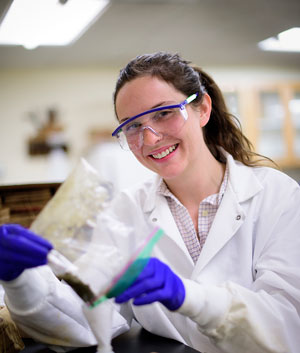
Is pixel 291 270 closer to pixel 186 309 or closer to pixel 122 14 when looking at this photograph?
pixel 186 309

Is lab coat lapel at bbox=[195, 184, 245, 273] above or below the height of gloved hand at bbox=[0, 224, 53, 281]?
below

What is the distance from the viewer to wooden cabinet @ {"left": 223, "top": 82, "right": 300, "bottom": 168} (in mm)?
5875

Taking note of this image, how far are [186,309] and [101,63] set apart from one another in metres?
4.99

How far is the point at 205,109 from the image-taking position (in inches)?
65.7

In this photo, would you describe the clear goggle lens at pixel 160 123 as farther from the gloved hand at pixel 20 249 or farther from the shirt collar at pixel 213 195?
the gloved hand at pixel 20 249

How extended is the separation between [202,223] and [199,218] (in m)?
0.03

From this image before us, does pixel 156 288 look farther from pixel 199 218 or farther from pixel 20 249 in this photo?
pixel 199 218

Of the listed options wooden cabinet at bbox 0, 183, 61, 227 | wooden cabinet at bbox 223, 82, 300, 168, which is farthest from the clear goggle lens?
wooden cabinet at bbox 223, 82, 300, 168

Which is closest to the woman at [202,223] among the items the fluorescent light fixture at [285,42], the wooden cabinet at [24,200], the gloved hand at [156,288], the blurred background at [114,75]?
the gloved hand at [156,288]

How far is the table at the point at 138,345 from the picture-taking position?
1171mm

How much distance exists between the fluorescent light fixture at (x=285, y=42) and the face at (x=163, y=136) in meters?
3.32

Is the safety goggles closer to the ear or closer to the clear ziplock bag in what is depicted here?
the ear

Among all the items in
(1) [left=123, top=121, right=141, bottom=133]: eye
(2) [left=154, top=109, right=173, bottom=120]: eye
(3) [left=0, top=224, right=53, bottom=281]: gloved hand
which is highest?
(2) [left=154, top=109, right=173, bottom=120]: eye

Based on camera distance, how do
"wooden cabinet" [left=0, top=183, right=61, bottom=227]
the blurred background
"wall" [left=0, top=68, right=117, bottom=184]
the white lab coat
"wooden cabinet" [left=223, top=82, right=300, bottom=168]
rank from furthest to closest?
"wooden cabinet" [left=223, top=82, right=300, bottom=168] < "wall" [left=0, top=68, right=117, bottom=184] < the blurred background < "wooden cabinet" [left=0, top=183, right=61, bottom=227] < the white lab coat
